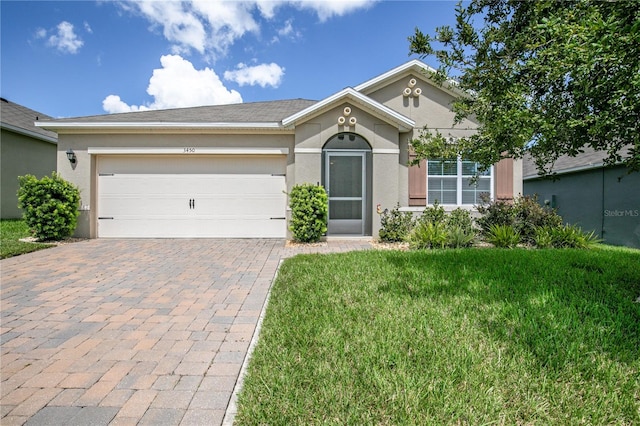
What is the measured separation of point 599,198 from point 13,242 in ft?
64.6

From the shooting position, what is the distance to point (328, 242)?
8969 millimetres

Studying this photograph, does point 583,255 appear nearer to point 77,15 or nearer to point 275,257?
point 275,257

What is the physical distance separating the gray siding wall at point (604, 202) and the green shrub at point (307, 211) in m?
7.81

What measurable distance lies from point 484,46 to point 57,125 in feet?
36.6

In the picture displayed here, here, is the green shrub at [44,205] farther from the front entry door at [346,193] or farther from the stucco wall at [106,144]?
the front entry door at [346,193]

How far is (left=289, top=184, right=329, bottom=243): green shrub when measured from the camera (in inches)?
337

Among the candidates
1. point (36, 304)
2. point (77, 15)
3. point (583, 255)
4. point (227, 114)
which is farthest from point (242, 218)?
point (583, 255)

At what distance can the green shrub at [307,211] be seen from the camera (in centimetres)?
857

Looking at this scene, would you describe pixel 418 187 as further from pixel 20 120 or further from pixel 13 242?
pixel 20 120

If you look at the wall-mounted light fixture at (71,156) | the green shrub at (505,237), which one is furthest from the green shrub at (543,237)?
the wall-mounted light fixture at (71,156)

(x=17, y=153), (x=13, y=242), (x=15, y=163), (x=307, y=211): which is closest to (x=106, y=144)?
(x=13, y=242)

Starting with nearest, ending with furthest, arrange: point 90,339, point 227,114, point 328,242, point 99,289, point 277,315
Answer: point 90,339 < point 277,315 < point 99,289 < point 328,242 < point 227,114

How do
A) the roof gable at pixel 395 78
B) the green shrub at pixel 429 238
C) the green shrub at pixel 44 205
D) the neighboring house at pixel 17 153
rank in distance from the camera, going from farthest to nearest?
the neighboring house at pixel 17 153 → the roof gable at pixel 395 78 → the green shrub at pixel 44 205 → the green shrub at pixel 429 238

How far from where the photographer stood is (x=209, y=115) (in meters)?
10.3
